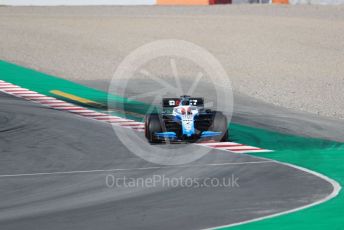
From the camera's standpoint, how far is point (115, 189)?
46.7 ft

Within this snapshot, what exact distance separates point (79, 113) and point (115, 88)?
5.33 metres

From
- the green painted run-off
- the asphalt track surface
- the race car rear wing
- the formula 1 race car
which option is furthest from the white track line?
the race car rear wing

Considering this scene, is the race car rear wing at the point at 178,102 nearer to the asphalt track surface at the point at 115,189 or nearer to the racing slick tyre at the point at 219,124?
the racing slick tyre at the point at 219,124

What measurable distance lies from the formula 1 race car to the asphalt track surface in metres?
0.78

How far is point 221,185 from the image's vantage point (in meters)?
14.5

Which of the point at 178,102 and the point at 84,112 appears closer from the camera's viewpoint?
the point at 178,102

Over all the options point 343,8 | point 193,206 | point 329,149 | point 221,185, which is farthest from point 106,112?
point 343,8

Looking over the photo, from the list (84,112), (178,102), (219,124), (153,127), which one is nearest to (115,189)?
(153,127)

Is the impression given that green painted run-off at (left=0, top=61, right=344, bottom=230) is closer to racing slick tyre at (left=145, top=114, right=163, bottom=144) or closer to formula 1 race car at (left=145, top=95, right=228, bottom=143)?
formula 1 race car at (left=145, top=95, right=228, bottom=143)

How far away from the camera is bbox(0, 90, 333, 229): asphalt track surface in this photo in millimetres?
12125

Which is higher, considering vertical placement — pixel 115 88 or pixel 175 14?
pixel 175 14

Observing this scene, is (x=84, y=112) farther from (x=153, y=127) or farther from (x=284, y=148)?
(x=284, y=148)

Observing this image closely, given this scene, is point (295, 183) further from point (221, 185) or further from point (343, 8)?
point (343, 8)

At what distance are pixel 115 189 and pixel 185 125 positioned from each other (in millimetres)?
4529
